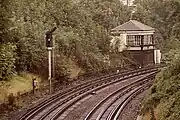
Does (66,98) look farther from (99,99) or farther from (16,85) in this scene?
(16,85)

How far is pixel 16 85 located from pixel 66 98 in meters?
4.75

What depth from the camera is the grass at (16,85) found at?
2695 centimetres

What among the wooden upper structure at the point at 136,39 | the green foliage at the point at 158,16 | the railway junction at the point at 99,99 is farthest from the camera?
the green foliage at the point at 158,16

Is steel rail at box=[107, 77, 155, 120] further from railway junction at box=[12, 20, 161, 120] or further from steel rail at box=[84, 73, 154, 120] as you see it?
steel rail at box=[84, 73, 154, 120]

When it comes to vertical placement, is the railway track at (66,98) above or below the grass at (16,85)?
below

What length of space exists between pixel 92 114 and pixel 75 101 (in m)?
4.13

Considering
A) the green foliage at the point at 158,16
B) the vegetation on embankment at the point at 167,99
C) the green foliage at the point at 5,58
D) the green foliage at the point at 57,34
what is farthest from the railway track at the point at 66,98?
the green foliage at the point at 158,16

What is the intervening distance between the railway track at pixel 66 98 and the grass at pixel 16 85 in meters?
2.86

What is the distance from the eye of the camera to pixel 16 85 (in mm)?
29562

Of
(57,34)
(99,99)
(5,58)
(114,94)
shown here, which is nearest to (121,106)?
(99,99)

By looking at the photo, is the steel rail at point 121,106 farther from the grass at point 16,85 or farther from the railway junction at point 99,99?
the grass at point 16,85

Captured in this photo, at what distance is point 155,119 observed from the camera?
17.9 m

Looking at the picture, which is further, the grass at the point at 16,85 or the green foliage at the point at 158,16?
the green foliage at the point at 158,16

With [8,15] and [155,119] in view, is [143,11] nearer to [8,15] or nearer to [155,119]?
[8,15]
